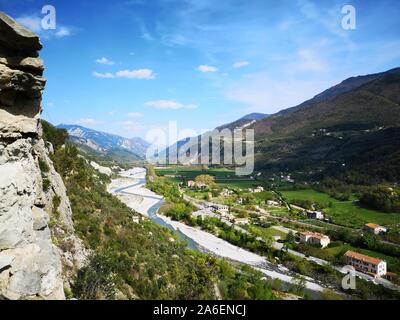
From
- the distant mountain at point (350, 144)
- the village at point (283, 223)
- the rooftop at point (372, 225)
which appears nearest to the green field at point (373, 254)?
the village at point (283, 223)

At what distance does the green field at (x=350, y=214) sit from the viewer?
5922 centimetres

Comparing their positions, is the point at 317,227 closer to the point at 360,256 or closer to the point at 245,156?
the point at 360,256

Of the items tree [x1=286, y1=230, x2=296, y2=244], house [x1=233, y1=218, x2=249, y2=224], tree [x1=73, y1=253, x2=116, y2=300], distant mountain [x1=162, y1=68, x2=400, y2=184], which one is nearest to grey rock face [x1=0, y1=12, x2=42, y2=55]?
tree [x1=73, y1=253, x2=116, y2=300]

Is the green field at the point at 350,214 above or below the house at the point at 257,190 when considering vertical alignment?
below

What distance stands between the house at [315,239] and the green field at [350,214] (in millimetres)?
11363

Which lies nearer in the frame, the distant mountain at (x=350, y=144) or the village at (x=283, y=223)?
the village at (x=283, y=223)

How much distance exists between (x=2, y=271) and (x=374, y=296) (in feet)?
110

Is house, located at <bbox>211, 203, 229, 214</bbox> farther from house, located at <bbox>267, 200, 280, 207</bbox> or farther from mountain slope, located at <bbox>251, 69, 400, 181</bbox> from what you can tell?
mountain slope, located at <bbox>251, 69, 400, 181</bbox>

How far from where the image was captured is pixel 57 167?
2461 cm

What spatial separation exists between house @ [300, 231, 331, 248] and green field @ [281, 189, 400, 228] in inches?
447

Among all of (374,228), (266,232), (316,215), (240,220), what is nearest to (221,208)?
(240,220)

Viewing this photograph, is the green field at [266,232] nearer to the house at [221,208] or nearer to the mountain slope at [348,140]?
the house at [221,208]
